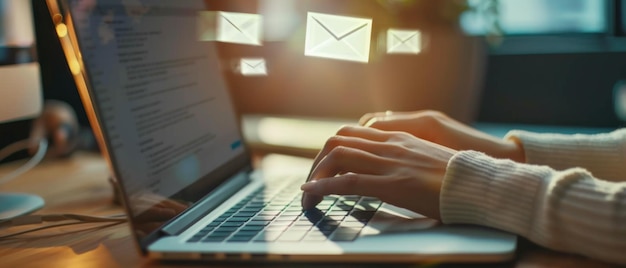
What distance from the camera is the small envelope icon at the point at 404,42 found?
48.7 inches

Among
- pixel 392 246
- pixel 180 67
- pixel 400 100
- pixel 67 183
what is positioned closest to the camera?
pixel 392 246

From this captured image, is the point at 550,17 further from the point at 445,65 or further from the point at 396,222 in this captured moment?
the point at 396,222

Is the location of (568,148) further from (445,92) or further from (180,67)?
(180,67)

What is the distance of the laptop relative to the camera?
617 mm

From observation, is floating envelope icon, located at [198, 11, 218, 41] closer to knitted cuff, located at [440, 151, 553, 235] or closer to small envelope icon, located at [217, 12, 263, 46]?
small envelope icon, located at [217, 12, 263, 46]

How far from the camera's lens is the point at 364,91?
4.70 feet

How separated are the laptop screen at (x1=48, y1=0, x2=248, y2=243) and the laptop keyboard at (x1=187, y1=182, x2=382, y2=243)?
59 mm

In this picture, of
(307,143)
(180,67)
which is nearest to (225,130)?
(180,67)

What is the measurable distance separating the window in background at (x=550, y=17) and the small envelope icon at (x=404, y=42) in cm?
14

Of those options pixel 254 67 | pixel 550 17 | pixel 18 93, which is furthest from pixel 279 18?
pixel 18 93

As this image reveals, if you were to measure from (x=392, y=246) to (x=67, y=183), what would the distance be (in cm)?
73

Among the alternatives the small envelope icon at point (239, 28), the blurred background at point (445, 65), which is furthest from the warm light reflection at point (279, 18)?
the small envelope icon at point (239, 28)

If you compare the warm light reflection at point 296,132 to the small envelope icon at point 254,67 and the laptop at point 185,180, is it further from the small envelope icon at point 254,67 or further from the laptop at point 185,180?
the laptop at point 185,180

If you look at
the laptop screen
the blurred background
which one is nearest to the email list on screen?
the laptop screen
